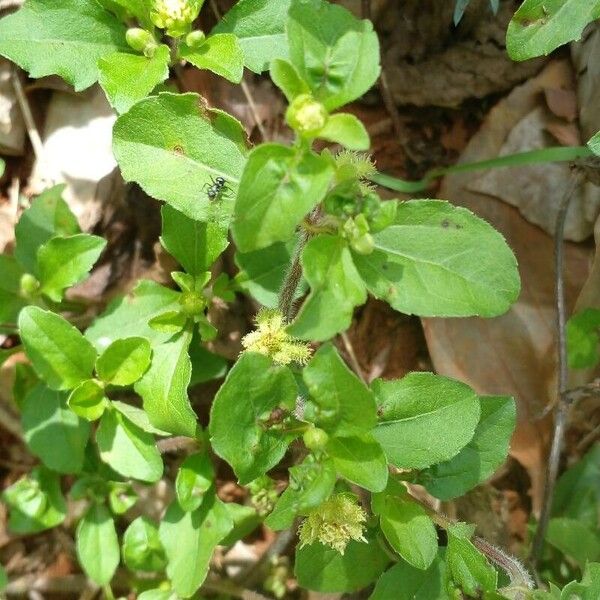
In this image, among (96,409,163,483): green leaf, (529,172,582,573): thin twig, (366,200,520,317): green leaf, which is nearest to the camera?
(366,200,520,317): green leaf

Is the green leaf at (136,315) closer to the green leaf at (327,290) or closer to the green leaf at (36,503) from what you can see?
the green leaf at (36,503)

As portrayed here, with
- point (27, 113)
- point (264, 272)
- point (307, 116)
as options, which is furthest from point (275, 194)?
point (27, 113)

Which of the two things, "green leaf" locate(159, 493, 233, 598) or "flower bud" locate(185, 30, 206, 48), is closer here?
"flower bud" locate(185, 30, 206, 48)

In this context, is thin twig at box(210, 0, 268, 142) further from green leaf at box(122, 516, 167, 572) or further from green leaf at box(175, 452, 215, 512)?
green leaf at box(122, 516, 167, 572)

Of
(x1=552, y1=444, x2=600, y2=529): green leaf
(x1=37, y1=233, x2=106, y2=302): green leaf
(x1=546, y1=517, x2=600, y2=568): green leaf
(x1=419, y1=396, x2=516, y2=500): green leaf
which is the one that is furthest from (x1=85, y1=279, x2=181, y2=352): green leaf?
(x1=552, y1=444, x2=600, y2=529): green leaf

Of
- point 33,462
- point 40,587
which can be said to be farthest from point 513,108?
point 40,587

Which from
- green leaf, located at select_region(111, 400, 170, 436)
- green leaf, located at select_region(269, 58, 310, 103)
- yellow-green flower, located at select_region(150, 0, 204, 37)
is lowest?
green leaf, located at select_region(111, 400, 170, 436)

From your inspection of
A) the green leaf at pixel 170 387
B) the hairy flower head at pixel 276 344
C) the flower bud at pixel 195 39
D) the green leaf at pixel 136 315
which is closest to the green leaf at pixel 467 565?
the hairy flower head at pixel 276 344
